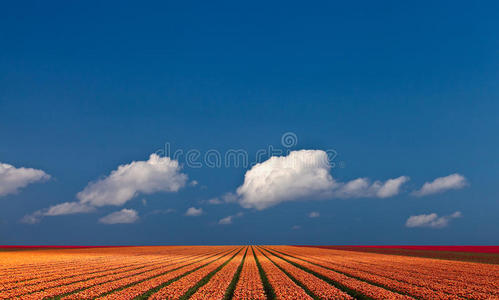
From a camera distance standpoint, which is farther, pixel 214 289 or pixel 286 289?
pixel 214 289

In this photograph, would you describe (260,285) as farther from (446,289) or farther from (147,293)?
(446,289)

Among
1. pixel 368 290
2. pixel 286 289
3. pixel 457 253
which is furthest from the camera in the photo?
pixel 457 253

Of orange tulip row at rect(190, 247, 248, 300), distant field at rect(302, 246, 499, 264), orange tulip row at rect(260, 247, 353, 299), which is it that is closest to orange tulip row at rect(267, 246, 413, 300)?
orange tulip row at rect(260, 247, 353, 299)

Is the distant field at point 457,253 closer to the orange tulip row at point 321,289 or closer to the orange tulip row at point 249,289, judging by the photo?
the orange tulip row at point 321,289

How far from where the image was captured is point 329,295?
17.0 m

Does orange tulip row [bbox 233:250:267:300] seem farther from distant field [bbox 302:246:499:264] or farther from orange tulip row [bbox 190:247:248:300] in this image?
distant field [bbox 302:246:499:264]

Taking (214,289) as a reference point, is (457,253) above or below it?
above

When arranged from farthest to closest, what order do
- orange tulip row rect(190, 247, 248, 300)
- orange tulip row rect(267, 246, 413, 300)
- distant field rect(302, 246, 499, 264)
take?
distant field rect(302, 246, 499, 264) < orange tulip row rect(267, 246, 413, 300) < orange tulip row rect(190, 247, 248, 300)

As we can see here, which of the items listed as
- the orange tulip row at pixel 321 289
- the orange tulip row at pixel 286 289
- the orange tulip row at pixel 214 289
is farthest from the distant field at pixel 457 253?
the orange tulip row at pixel 214 289

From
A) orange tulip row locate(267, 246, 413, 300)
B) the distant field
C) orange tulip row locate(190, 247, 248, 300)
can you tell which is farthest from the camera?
the distant field

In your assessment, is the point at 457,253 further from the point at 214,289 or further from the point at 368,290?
the point at 214,289

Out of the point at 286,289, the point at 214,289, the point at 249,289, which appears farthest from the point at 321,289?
the point at 214,289

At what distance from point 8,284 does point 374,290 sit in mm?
19795

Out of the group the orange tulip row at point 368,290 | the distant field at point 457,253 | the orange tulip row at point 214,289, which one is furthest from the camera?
the distant field at point 457,253
